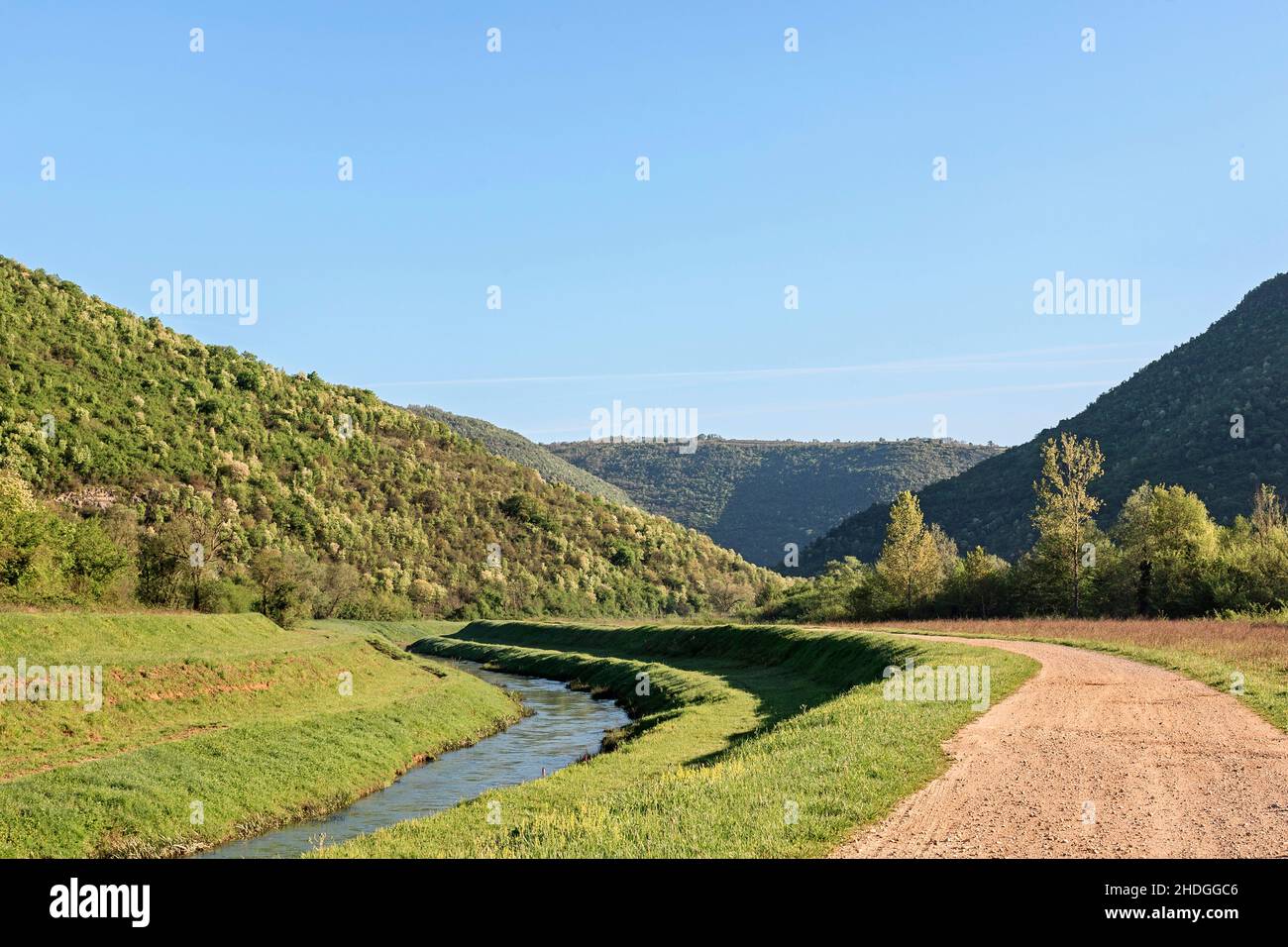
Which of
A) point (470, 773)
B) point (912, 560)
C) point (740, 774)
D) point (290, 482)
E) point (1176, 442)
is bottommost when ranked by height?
point (470, 773)

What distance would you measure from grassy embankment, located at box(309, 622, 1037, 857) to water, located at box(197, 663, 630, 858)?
2590 millimetres

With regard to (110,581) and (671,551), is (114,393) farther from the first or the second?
(671,551)

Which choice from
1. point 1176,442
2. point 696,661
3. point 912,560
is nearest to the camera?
point 696,661

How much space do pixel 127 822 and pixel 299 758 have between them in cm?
746

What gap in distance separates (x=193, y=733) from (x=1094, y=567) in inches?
1959

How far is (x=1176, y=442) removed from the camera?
101m

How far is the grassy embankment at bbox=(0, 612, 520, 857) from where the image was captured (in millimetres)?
22141

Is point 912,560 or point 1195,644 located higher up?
point 912,560

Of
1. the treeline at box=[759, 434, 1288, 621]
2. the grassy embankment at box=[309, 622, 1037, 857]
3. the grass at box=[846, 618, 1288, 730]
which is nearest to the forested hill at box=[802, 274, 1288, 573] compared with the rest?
the treeline at box=[759, 434, 1288, 621]

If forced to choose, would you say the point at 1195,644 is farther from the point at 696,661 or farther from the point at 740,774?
the point at 696,661
